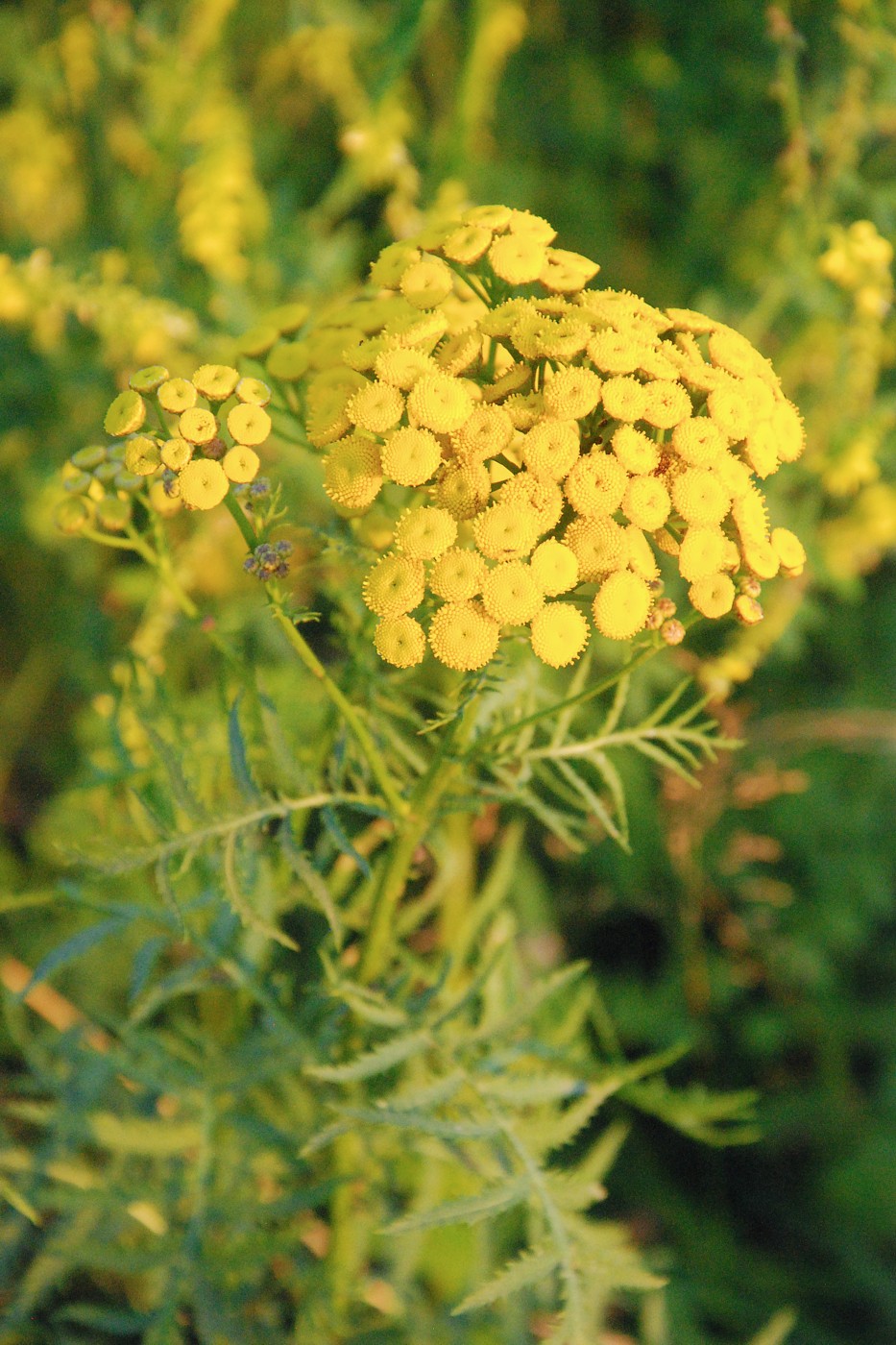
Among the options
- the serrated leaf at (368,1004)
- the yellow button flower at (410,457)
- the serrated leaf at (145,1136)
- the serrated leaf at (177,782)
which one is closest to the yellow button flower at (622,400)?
the yellow button flower at (410,457)

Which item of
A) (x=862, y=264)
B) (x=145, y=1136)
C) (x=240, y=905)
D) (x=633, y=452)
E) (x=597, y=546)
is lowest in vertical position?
(x=145, y=1136)

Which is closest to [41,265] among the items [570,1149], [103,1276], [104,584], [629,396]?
[104,584]

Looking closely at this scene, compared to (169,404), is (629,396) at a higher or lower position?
higher

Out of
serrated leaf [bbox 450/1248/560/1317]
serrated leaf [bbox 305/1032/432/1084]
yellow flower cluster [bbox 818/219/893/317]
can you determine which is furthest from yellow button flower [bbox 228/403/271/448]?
yellow flower cluster [bbox 818/219/893/317]

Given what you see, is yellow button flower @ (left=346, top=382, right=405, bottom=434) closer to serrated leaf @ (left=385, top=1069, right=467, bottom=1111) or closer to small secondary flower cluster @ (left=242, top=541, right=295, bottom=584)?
small secondary flower cluster @ (left=242, top=541, right=295, bottom=584)

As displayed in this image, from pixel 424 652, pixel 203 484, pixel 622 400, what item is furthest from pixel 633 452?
pixel 203 484

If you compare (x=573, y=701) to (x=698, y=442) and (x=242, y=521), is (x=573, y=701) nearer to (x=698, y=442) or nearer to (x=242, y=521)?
(x=698, y=442)

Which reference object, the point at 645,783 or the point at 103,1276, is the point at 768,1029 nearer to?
the point at 645,783
